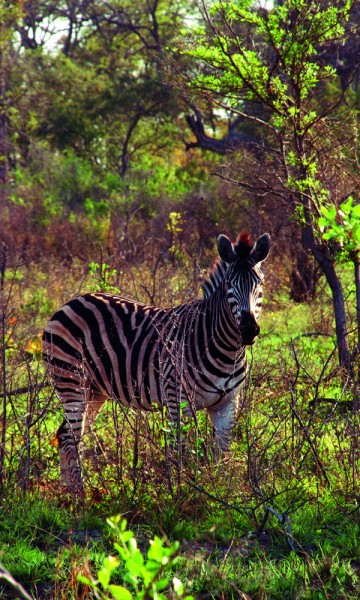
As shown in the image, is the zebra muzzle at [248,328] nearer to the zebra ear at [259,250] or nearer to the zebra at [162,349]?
the zebra at [162,349]

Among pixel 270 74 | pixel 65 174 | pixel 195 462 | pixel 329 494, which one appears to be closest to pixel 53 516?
pixel 195 462

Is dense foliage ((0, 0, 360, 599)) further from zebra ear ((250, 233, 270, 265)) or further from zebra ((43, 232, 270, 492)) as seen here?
zebra ear ((250, 233, 270, 265))

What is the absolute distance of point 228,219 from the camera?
16.7 metres

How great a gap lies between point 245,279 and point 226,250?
306 millimetres

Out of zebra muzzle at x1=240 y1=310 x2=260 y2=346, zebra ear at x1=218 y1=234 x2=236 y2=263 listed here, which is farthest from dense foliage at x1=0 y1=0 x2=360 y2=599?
zebra ear at x1=218 y1=234 x2=236 y2=263

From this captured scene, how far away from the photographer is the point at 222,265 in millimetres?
5832

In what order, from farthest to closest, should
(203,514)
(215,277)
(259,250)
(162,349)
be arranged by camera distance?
(215,277), (162,349), (259,250), (203,514)

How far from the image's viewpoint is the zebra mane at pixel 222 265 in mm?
5613

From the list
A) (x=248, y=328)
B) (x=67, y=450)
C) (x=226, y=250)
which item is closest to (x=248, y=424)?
(x=248, y=328)

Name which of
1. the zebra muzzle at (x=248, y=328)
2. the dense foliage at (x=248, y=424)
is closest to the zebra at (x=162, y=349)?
the zebra muzzle at (x=248, y=328)

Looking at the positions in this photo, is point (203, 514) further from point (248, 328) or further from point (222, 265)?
point (222, 265)

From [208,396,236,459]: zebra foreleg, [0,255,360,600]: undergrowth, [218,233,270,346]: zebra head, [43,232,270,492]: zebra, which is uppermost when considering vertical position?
[218,233,270,346]: zebra head

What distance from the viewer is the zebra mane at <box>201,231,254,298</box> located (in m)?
5.61

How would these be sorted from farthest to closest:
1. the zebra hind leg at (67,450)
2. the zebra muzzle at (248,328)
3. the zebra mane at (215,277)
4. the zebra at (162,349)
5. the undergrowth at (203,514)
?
the zebra mane at (215,277) → the zebra hind leg at (67,450) → the zebra at (162,349) → the zebra muzzle at (248,328) → the undergrowth at (203,514)
